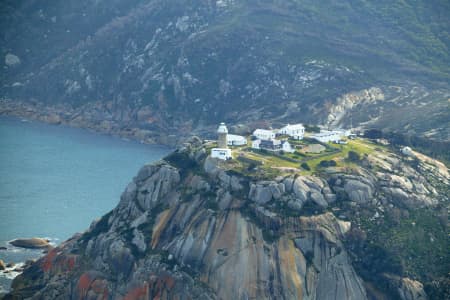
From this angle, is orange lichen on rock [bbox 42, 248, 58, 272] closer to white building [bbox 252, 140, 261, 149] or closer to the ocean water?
the ocean water

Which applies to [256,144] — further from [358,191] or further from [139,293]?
[139,293]

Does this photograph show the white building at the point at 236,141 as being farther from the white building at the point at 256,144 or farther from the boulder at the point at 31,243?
the boulder at the point at 31,243

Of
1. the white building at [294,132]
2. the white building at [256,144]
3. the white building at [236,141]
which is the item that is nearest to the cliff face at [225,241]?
the white building at [236,141]

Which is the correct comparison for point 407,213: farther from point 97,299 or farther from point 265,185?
point 97,299

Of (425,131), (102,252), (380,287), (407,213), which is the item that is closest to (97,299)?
(102,252)

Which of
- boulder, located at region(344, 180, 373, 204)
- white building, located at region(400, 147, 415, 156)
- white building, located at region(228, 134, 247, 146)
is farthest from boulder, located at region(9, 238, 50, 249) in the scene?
white building, located at region(400, 147, 415, 156)
